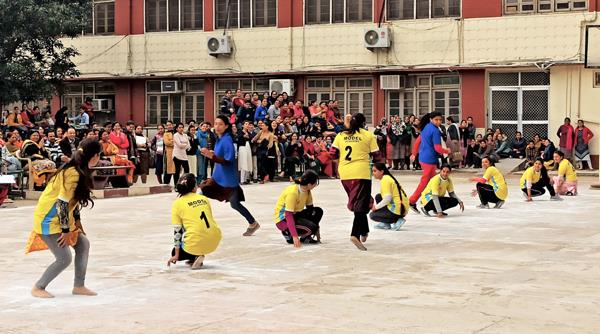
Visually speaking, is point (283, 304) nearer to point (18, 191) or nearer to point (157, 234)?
point (157, 234)

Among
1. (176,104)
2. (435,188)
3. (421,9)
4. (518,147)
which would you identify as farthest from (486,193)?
(176,104)

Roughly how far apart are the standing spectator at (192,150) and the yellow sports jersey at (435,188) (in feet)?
28.6

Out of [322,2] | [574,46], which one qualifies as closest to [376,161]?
[574,46]

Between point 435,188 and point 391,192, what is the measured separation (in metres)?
2.34

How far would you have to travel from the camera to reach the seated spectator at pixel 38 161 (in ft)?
71.7

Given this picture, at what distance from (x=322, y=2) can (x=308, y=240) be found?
73.5 ft

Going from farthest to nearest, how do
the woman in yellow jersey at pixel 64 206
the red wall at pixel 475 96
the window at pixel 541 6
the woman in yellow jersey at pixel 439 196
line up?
the red wall at pixel 475 96 → the window at pixel 541 6 → the woman in yellow jersey at pixel 439 196 → the woman in yellow jersey at pixel 64 206

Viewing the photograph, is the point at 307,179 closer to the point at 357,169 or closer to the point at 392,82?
the point at 357,169

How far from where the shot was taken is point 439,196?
17531mm

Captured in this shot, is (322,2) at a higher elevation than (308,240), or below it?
higher

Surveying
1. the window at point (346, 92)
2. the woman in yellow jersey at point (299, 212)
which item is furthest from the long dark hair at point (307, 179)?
the window at point (346, 92)

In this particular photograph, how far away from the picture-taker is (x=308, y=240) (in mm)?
13992

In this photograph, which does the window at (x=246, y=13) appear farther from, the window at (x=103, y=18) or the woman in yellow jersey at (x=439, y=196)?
the woman in yellow jersey at (x=439, y=196)

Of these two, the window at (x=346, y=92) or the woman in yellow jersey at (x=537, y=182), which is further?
the window at (x=346, y=92)
